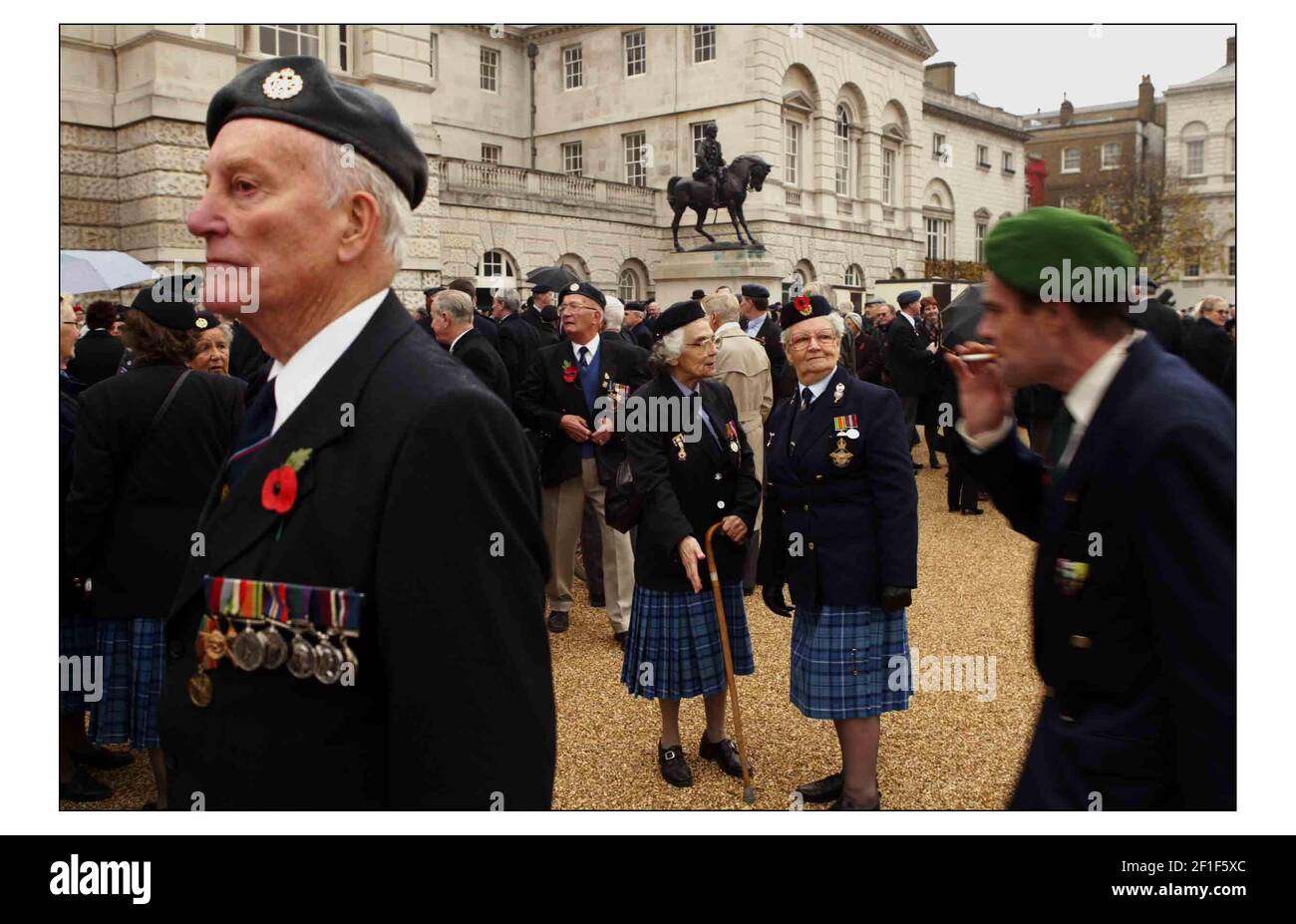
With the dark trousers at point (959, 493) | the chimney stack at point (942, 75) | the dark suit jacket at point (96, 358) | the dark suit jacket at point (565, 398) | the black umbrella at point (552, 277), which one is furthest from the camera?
the chimney stack at point (942, 75)

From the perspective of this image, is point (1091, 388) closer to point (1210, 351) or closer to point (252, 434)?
point (252, 434)

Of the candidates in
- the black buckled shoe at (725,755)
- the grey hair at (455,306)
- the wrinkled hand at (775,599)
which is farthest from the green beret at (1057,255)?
the grey hair at (455,306)

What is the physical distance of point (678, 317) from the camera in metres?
5.52

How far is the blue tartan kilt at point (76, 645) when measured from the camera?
4.85 meters

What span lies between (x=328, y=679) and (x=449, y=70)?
32.7m

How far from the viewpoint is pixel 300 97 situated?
1.95 m

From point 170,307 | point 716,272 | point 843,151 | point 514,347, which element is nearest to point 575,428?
point 514,347

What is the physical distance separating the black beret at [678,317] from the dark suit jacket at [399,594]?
3.62 m

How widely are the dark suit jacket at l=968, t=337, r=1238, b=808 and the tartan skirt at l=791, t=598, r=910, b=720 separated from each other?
88.4 inches

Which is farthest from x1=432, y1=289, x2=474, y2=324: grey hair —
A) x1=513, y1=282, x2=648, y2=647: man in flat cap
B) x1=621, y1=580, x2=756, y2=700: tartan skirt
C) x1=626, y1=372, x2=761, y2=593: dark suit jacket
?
x1=621, y1=580, x2=756, y2=700: tartan skirt

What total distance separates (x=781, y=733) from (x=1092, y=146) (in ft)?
199

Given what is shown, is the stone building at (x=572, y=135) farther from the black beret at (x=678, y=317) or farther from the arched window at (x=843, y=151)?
the black beret at (x=678, y=317)

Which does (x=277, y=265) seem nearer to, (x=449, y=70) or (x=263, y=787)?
(x=263, y=787)
